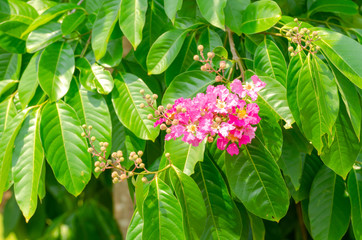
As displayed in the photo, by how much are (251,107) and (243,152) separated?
0.14 meters

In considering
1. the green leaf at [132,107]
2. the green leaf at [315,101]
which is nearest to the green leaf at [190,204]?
the green leaf at [132,107]

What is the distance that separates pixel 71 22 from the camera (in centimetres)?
122

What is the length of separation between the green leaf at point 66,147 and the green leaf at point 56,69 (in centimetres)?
5

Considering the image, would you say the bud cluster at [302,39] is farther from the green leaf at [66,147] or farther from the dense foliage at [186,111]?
the green leaf at [66,147]

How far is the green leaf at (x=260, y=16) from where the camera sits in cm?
110

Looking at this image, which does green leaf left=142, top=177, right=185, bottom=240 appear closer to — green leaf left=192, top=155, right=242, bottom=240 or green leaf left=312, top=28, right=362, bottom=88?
green leaf left=192, top=155, right=242, bottom=240

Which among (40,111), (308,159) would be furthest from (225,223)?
(40,111)

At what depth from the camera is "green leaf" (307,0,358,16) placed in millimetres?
1352

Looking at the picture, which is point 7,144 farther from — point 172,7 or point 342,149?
point 342,149

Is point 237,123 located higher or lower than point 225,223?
higher

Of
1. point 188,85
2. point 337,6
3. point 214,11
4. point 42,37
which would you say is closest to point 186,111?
point 188,85

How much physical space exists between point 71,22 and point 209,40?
358 millimetres

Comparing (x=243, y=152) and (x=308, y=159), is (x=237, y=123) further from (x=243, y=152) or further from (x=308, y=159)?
(x=308, y=159)

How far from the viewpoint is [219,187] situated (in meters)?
1.08
